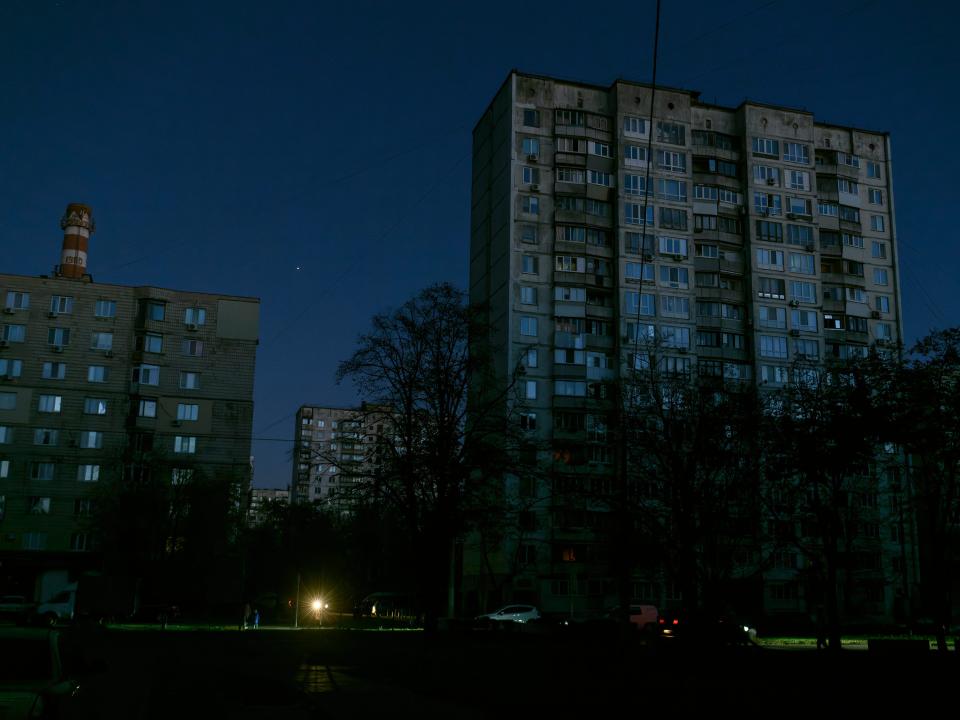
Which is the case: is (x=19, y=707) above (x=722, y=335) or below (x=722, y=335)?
below

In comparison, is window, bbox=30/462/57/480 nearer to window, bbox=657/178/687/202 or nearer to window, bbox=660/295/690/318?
window, bbox=660/295/690/318

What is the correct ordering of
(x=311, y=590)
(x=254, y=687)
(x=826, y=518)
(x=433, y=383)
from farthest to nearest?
(x=311, y=590) < (x=433, y=383) < (x=826, y=518) < (x=254, y=687)

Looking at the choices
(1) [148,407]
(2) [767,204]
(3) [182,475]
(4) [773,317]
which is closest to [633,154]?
(2) [767,204]

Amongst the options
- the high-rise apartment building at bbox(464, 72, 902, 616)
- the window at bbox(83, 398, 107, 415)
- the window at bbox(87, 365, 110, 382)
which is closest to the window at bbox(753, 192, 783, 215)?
the high-rise apartment building at bbox(464, 72, 902, 616)

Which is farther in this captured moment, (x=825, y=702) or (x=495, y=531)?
(x=495, y=531)

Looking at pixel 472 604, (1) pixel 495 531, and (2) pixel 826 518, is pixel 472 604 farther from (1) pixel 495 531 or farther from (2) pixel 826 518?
(2) pixel 826 518

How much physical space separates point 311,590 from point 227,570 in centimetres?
6449

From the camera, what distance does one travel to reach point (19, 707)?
7867 mm

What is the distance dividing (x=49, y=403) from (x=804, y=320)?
61506mm

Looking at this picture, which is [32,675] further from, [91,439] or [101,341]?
[101,341]

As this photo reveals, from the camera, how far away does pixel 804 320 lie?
84.6 metres

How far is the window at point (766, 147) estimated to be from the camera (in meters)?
85.4

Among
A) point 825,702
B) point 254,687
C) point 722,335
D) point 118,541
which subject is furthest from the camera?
point 722,335

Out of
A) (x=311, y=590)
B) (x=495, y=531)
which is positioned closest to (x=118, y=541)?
(x=495, y=531)
